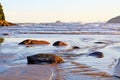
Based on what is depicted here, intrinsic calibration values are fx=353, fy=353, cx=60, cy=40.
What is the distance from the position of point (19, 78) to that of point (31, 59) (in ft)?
13.5

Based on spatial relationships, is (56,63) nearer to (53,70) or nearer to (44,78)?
(53,70)

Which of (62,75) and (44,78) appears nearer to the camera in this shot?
(44,78)

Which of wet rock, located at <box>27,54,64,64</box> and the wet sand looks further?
wet rock, located at <box>27,54,64,64</box>

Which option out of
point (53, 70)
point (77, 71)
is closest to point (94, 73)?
point (77, 71)

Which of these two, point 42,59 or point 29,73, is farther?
point 42,59

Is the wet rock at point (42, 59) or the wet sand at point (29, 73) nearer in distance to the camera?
the wet sand at point (29, 73)

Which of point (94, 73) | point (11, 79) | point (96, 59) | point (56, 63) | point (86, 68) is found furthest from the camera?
point (96, 59)

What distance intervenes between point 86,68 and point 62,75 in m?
2.02

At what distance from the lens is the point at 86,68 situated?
533 inches

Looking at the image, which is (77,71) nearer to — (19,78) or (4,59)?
(19,78)

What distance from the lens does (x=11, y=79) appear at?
34.8 feet

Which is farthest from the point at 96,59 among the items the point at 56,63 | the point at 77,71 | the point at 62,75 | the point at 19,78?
the point at 19,78

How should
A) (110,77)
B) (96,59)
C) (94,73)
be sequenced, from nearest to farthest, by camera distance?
(110,77) → (94,73) → (96,59)

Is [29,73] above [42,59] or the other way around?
above
